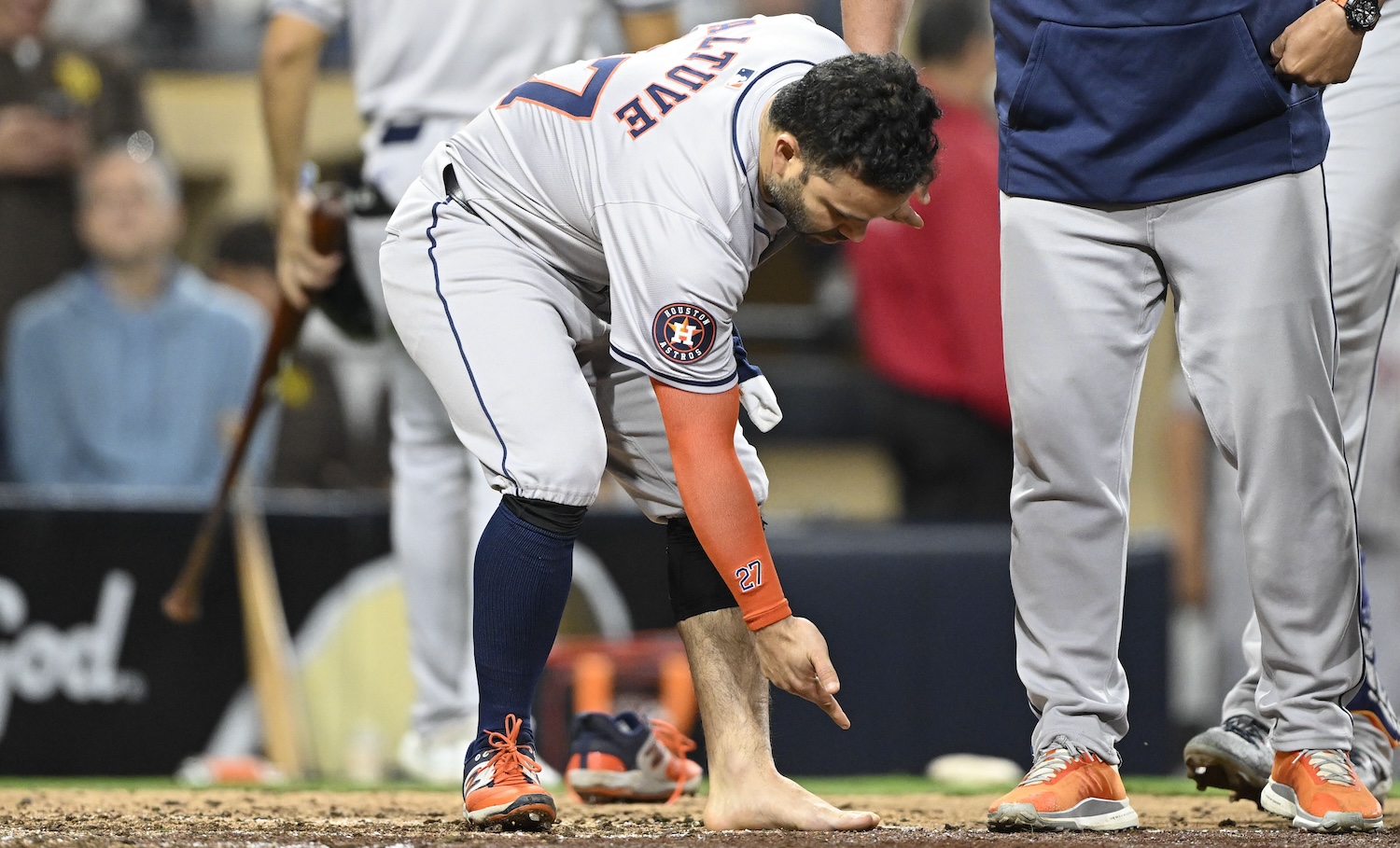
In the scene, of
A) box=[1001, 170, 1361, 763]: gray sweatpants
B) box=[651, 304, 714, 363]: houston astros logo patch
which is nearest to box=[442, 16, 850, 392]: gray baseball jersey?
box=[651, 304, 714, 363]: houston astros logo patch

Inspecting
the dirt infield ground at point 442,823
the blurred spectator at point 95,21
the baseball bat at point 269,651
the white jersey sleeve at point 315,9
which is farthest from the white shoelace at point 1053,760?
the blurred spectator at point 95,21

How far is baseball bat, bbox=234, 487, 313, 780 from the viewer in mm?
5648

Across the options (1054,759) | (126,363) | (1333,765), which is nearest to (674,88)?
(1054,759)

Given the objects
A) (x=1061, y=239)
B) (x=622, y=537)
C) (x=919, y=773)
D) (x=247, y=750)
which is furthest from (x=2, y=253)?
(x=1061, y=239)

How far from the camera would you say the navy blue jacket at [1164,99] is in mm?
3033

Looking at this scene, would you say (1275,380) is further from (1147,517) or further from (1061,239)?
(1147,517)

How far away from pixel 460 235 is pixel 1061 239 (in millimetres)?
1120

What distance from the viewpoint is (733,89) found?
9.92 ft

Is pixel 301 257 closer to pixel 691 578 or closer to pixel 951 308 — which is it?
pixel 691 578

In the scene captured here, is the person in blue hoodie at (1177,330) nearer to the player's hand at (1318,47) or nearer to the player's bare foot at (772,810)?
the player's hand at (1318,47)

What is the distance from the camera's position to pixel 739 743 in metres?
3.20

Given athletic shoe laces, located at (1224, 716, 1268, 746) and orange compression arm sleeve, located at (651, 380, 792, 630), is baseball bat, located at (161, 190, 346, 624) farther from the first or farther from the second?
athletic shoe laces, located at (1224, 716, 1268, 746)

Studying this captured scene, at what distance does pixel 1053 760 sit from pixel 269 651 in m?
3.26

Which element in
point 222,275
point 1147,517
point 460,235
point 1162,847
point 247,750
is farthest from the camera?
point 1147,517
